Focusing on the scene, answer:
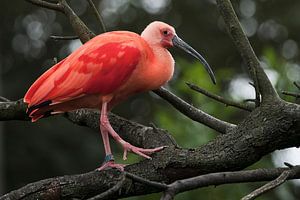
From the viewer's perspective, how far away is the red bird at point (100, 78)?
19.6 feet

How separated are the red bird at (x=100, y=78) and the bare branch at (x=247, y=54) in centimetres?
112

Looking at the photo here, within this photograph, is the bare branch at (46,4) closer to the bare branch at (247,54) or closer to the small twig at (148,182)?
the bare branch at (247,54)

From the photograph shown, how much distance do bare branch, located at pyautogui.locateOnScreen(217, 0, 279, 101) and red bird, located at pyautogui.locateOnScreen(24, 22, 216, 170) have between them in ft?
3.67

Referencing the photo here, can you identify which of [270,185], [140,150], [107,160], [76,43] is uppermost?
[270,185]

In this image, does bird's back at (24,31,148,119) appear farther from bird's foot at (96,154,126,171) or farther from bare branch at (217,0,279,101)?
bare branch at (217,0,279,101)

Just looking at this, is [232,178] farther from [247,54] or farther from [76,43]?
[76,43]

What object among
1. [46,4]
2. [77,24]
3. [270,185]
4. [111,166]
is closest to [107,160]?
[111,166]

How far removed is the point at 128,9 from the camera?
2247 centimetres

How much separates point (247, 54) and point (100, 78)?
4.60ft

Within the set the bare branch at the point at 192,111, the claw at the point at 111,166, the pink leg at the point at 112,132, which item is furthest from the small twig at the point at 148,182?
the bare branch at the point at 192,111

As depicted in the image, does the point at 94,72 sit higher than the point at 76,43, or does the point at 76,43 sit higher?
the point at 94,72

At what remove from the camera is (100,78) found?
6012 mm

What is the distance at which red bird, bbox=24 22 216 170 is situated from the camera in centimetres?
597

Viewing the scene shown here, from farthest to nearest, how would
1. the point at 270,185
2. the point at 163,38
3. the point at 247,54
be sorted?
1. the point at 163,38
2. the point at 247,54
3. the point at 270,185
